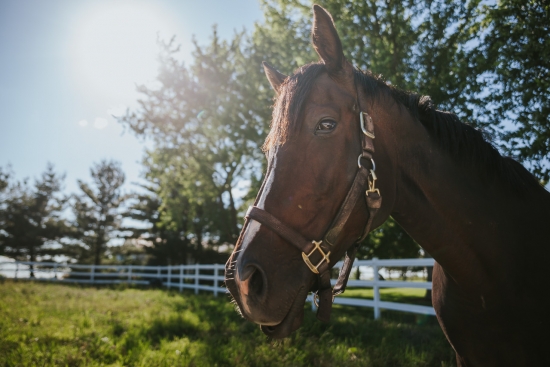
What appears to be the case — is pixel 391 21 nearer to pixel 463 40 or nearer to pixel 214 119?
pixel 463 40

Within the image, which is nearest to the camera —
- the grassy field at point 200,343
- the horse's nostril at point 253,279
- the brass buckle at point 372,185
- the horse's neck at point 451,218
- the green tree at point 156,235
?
the horse's nostril at point 253,279

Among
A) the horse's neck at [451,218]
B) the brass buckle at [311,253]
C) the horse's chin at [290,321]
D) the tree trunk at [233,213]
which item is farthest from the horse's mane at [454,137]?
the tree trunk at [233,213]

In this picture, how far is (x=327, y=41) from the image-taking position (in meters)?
1.76

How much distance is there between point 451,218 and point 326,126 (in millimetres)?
972

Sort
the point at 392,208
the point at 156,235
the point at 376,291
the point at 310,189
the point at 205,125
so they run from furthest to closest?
the point at 156,235
the point at 205,125
the point at 376,291
the point at 392,208
the point at 310,189

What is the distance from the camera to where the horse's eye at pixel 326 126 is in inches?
67.3

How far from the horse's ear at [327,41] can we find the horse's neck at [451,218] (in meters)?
0.58

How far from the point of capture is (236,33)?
1872 cm

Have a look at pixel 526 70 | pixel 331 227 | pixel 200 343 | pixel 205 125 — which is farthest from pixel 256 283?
pixel 205 125

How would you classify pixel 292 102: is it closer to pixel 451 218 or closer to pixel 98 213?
pixel 451 218

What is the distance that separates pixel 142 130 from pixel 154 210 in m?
19.7

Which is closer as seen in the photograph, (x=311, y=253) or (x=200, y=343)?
(x=311, y=253)

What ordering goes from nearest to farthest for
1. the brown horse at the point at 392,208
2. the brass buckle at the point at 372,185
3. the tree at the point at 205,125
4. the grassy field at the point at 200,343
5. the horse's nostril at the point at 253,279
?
the horse's nostril at the point at 253,279, the brown horse at the point at 392,208, the brass buckle at the point at 372,185, the grassy field at the point at 200,343, the tree at the point at 205,125

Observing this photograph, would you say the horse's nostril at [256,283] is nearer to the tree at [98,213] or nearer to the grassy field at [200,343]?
the grassy field at [200,343]
